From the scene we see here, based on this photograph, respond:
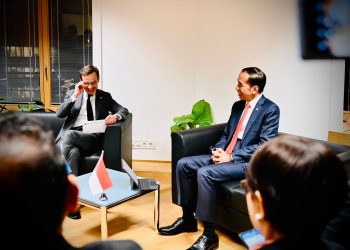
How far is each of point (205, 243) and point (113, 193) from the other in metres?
0.75

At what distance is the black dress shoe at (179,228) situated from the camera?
3143 millimetres

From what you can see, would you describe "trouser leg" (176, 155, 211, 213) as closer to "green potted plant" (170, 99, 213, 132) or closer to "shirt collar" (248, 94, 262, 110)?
"shirt collar" (248, 94, 262, 110)

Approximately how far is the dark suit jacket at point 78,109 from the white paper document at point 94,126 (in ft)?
0.82

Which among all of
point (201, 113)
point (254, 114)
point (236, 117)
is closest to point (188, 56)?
point (201, 113)

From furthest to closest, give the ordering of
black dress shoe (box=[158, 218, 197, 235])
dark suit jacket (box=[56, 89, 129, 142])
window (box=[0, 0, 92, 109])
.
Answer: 1. window (box=[0, 0, 92, 109])
2. dark suit jacket (box=[56, 89, 129, 142])
3. black dress shoe (box=[158, 218, 197, 235])

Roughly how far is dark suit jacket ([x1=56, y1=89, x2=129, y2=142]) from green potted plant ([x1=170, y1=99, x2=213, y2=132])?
2.09 ft

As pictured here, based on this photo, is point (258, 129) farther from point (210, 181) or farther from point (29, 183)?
point (29, 183)

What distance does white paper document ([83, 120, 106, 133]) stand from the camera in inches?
148

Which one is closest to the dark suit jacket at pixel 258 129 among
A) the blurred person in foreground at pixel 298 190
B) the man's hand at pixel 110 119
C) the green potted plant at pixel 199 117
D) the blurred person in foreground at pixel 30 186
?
the green potted plant at pixel 199 117

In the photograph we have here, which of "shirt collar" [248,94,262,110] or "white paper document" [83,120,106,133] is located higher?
"shirt collar" [248,94,262,110]

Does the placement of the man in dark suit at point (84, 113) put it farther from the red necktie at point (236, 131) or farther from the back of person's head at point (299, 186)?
the back of person's head at point (299, 186)

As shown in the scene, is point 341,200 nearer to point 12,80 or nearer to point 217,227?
point 217,227

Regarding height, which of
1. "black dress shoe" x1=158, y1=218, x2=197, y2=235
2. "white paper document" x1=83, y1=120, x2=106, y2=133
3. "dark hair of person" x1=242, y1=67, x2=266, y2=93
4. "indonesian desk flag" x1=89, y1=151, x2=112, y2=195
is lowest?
"black dress shoe" x1=158, y1=218, x2=197, y2=235

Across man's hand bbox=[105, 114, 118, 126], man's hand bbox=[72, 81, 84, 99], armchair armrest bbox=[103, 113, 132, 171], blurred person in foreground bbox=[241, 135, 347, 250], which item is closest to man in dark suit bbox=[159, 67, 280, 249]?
armchair armrest bbox=[103, 113, 132, 171]
